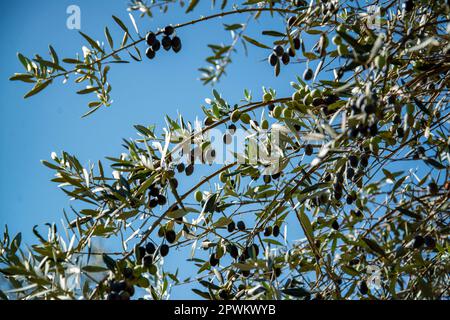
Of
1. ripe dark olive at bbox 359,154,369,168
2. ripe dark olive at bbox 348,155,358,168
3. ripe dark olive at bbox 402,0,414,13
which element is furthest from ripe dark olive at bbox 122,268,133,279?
ripe dark olive at bbox 402,0,414,13

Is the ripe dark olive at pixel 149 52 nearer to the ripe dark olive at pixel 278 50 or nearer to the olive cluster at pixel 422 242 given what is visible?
the ripe dark olive at pixel 278 50

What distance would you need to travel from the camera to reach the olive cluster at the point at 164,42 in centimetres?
201

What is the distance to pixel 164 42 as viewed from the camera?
201cm

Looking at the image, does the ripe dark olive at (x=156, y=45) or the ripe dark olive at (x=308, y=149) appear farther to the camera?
the ripe dark olive at (x=156, y=45)

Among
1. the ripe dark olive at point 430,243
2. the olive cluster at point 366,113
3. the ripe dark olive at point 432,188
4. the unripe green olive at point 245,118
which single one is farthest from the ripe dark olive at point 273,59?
the ripe dark olive at point 430,243

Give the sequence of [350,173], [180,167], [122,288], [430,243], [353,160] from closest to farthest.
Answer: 1. [122,288]
2. [430,243]
3. [353,160]
4. [350,173]
5. [180,167]

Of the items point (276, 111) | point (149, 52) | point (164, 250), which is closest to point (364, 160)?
point (276, 111)

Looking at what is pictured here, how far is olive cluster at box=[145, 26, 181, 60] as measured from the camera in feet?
6.58

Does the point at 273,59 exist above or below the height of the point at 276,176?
above

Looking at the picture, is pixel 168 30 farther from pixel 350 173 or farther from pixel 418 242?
pixel 418 242

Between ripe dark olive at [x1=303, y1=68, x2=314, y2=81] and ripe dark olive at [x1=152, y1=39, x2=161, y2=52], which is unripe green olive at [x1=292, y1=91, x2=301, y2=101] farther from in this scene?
ripe dark olive at [x1=152, y1=39, x2=161, y2=52]

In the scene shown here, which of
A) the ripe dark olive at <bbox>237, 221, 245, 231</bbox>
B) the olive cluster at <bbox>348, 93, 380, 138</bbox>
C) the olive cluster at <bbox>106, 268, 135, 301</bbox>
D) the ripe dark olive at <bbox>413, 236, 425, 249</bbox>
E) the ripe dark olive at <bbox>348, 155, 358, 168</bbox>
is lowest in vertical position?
the olive cluster at <bbox>106, 268, 135, 301</bbox>
